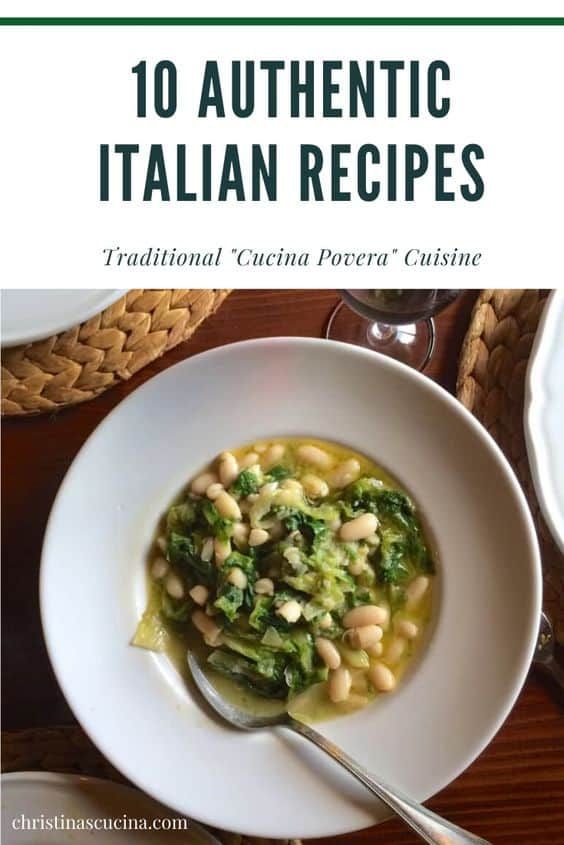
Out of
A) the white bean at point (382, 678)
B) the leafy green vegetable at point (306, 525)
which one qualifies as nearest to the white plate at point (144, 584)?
the white bean at point (382, 678)

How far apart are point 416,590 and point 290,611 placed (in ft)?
0.62

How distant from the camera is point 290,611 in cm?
112

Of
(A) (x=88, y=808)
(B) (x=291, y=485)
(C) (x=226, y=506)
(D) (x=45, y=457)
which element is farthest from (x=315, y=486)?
(A) (x=88, y=808)

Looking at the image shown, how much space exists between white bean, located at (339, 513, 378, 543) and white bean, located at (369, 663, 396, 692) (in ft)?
0.62

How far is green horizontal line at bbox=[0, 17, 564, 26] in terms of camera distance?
3.59ft

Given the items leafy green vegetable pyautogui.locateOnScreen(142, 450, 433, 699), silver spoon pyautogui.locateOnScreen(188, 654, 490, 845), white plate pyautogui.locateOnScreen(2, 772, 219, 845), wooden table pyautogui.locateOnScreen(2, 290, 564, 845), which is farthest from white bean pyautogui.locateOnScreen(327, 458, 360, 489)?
white plate pyautogui.locateOnScreen(2, 772, 219, 845)

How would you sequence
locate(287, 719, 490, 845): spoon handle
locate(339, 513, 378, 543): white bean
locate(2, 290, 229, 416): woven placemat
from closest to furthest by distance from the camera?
locate(287, 719, 490, 845): spoon handle → locate(339, 513, 378, 543): white bean → locate(2, 290, 229, 416): woven placemat

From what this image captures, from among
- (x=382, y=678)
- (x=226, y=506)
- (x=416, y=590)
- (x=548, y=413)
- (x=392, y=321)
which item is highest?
(x=392, y=321)

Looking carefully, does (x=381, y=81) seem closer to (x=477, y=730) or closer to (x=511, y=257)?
(x=511, y=257)

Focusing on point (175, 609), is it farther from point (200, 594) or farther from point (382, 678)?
point (382, 678)

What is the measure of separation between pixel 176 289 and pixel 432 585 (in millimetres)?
608

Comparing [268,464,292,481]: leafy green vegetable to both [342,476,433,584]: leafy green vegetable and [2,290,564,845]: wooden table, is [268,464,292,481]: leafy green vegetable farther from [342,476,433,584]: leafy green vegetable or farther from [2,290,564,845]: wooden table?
[2,290,564,845]: wooden table

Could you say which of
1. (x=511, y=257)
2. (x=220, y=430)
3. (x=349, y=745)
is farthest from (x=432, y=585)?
(x=511, y=257)

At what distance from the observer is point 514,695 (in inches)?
42.2
